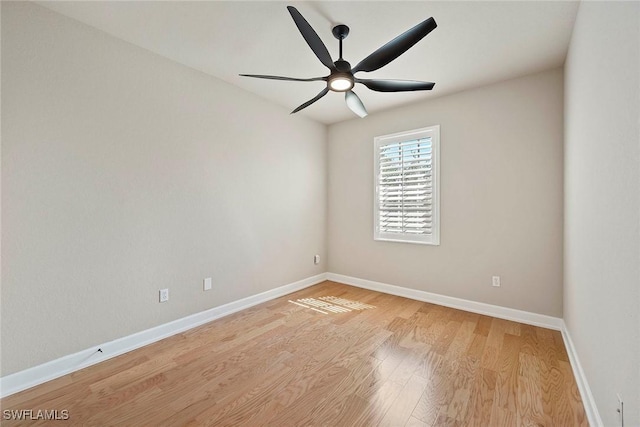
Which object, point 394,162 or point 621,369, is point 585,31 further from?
point 394,162

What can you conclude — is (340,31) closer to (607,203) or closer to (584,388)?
(607,203)

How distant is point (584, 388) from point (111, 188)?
3596mm

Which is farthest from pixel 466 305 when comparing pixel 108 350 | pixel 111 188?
pixel 111 188

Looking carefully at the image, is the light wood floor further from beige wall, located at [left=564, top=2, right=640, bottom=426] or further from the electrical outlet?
the electrical outlet

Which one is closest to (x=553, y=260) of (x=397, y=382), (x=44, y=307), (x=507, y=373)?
(x=507, y=373)

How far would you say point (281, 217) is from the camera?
12.1 feet

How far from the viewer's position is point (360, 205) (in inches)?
160

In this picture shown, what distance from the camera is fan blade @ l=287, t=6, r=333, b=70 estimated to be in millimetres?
1567

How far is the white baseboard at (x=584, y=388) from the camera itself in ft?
4.67

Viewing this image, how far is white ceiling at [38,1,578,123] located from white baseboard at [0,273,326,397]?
250 centimetres

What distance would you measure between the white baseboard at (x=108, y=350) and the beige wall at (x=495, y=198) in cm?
212

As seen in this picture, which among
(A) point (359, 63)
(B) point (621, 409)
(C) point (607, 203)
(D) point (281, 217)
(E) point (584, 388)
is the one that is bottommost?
(E) point (584, 388)

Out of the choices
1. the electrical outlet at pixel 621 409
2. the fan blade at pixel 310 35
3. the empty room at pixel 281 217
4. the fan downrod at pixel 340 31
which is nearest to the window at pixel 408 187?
the empty room at pixel 281 217

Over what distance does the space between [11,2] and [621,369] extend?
3844 millimetres
